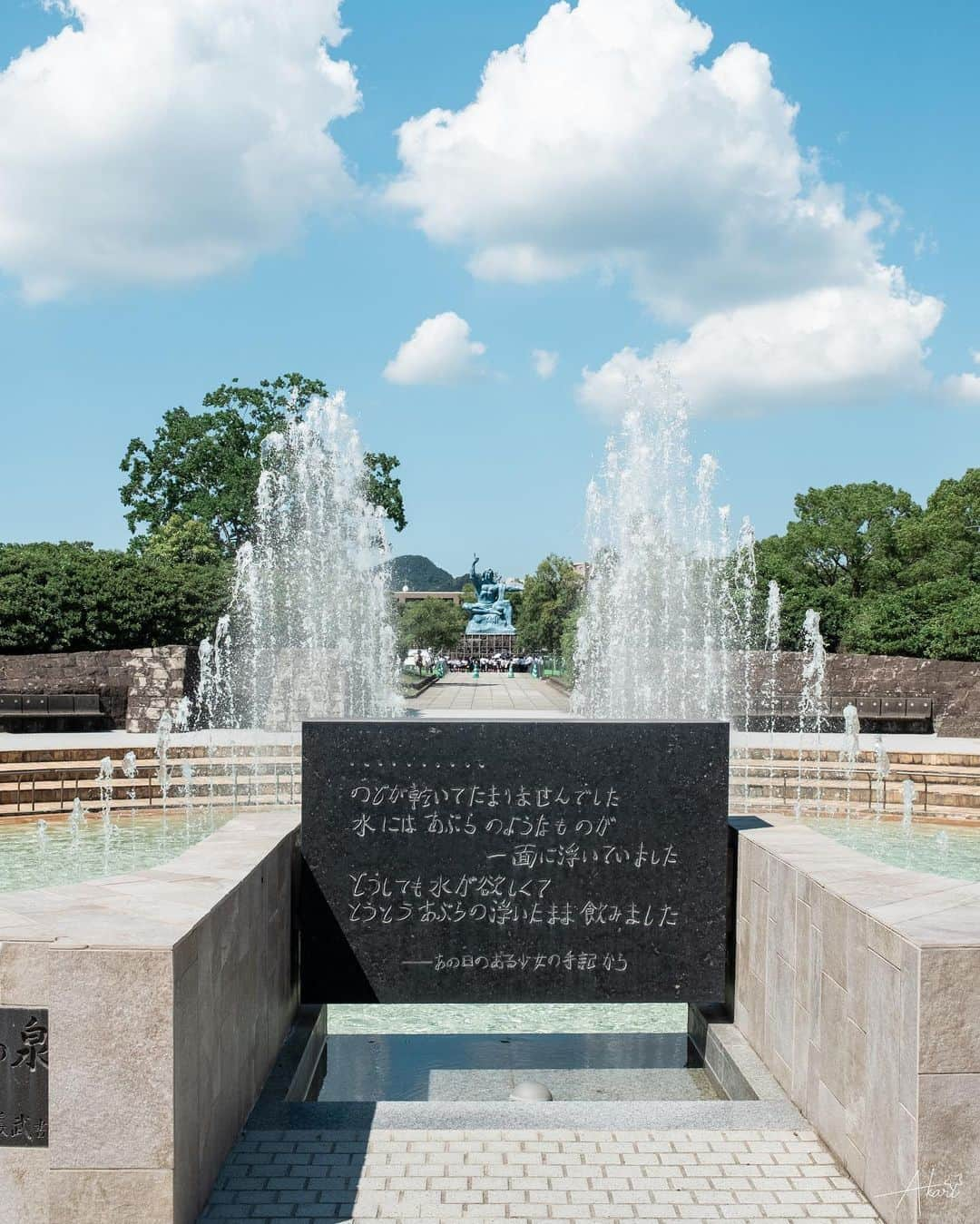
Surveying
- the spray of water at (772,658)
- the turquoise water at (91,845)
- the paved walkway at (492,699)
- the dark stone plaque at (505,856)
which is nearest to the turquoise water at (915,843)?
the spray of water at (772,658)

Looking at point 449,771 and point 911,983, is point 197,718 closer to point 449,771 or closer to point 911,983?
point 449,771

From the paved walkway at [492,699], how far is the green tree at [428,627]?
15.8 meters

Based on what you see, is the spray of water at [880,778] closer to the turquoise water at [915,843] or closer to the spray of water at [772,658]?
the turquoise water at [915,843]

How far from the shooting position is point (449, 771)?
4.59m

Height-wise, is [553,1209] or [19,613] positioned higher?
[19,613]

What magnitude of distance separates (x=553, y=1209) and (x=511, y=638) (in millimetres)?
79096

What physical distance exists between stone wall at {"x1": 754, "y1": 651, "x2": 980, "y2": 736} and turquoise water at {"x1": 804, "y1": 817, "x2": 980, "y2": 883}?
25.5ft

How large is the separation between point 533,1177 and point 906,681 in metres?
18.7

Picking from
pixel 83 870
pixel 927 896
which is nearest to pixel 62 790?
pixel 83 870

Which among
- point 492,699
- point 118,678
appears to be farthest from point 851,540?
point 118,678

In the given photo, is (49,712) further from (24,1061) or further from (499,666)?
(499,666)

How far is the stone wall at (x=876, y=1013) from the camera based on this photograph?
2.96m

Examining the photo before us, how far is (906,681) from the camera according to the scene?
2055 cm

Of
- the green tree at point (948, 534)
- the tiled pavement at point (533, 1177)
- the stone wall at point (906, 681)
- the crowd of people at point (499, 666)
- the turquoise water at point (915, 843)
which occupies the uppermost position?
the green tree at point (948, 534)
